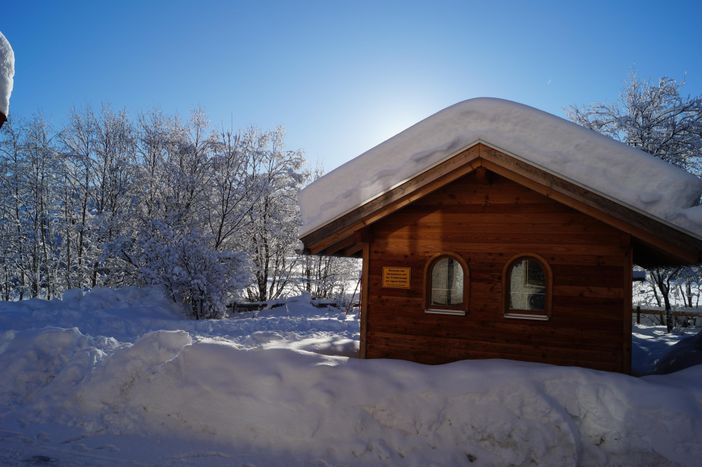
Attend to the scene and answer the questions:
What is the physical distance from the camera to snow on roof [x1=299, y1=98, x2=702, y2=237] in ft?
16.9

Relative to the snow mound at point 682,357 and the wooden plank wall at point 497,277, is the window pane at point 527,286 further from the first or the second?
the snow mound at point 682,357

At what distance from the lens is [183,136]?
2245 centimetres

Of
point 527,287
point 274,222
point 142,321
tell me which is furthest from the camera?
point 274,222

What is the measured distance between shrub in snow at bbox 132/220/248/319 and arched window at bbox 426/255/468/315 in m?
10.8

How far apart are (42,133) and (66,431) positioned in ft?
76.1

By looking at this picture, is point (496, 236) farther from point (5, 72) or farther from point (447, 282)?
point (5, 72)

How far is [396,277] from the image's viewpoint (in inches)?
282

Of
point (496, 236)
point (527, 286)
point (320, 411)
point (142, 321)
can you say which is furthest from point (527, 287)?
point (142, 321)

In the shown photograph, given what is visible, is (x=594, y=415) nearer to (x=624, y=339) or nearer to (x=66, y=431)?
(x=624, y=339)

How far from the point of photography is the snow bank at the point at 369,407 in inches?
188

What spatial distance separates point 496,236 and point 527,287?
2.96ft

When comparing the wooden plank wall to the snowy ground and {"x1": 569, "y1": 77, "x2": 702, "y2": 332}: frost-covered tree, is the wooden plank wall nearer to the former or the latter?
Result: the snowy ground

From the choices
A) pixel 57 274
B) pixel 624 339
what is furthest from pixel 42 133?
pixel 624 339

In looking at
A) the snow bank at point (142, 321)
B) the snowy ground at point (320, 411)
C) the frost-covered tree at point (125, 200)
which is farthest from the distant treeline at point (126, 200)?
the snowy ground at point (320, 411)
